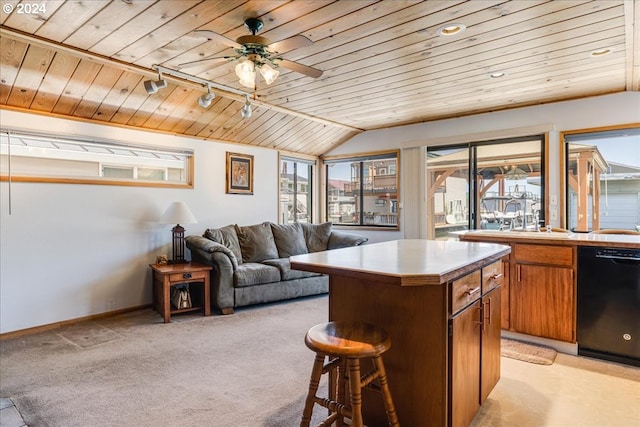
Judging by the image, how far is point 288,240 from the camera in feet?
18.0

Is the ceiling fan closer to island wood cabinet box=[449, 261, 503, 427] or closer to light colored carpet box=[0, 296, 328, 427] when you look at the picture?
island wood cabinet box=[449, 261, 503, 427]

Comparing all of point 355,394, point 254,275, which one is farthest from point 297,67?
point 254,275

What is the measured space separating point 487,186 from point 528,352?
8.71 feet

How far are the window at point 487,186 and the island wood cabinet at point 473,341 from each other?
8.12 feet

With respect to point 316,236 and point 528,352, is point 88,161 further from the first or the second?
point 528,352

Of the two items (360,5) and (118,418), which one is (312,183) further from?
(118,418)

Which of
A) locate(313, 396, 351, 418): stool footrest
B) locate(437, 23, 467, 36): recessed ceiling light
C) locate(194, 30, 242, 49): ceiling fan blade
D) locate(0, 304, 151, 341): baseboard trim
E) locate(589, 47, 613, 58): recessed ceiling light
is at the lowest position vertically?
locate(0, 304, 151, 341): baseboard trim

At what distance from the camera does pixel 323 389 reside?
243 centimetres

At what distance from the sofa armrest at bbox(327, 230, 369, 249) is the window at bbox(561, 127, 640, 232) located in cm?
Answer: 261

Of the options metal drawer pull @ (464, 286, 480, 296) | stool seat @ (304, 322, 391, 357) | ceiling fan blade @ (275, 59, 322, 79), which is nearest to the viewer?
stool seat @ (304, 322, 391, 357)

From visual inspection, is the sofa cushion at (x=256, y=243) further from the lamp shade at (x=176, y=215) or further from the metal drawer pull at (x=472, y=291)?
the metal drawer pull at (x=472, y=291)

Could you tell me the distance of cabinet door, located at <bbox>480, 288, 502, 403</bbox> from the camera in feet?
6.91

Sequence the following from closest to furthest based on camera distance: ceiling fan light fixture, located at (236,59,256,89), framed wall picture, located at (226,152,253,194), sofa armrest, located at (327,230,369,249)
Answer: ceiling fan light fixture, located at (236,59,256,89)
framed wall picture, located at (226,152,253,194)
sofa armrest, located at (327,230,369,249)

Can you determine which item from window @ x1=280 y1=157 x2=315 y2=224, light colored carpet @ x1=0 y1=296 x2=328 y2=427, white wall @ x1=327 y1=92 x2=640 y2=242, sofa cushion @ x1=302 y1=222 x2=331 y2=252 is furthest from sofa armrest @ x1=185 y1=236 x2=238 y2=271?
white wall @ x1=327 y1=92 x2=640 y2=242
